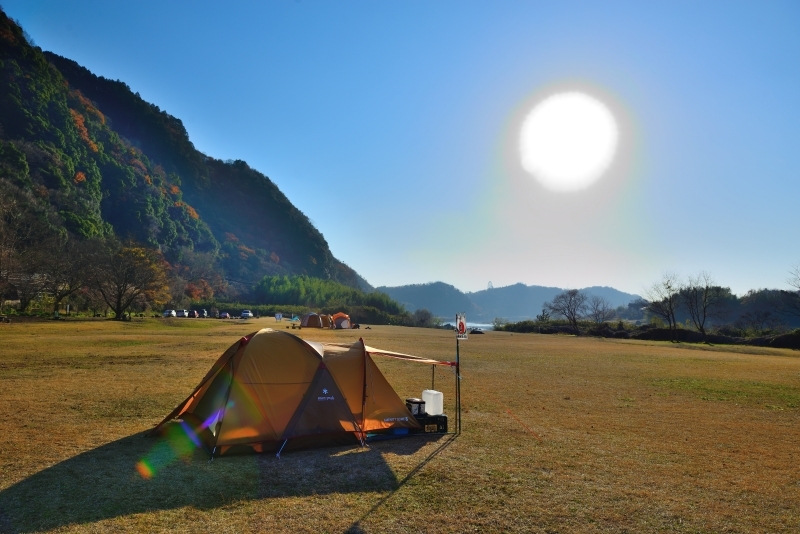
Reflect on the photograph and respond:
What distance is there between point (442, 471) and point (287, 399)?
3136 millimetres

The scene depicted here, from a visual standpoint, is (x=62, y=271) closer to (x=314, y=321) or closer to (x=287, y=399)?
(x=314, y=321)

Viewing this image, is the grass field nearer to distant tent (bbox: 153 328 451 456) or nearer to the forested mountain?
distant tent (bbox: 153 328 451 456)

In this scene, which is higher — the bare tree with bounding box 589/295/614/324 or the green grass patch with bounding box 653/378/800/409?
the bare tree with bounding box 589/295/614/324

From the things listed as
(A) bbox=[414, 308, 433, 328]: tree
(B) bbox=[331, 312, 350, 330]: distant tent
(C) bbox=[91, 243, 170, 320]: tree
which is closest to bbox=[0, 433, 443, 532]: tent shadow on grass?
(C) bbox=[91, 243, 170, 320]: tree

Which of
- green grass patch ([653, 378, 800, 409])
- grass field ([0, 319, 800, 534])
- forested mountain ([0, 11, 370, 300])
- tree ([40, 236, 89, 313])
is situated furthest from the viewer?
forested mountain ([0, 11, 370, 300])

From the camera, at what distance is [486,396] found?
1423 centimetres

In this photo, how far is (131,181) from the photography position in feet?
357

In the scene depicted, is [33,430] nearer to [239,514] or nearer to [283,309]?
[239,514]

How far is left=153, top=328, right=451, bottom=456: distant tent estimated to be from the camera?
324 inches

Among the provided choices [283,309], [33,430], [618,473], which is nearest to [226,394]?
[33,430]

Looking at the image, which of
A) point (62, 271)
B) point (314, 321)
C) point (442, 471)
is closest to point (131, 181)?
point (62, 271)

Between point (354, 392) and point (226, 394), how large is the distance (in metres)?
2.47

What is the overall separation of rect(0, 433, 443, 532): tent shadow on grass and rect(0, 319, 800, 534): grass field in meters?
0.03

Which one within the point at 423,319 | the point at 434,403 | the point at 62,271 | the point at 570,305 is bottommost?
the point at 434,403
